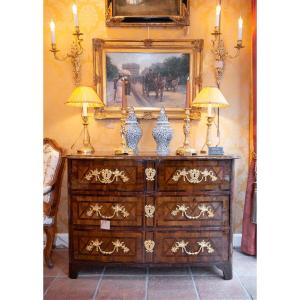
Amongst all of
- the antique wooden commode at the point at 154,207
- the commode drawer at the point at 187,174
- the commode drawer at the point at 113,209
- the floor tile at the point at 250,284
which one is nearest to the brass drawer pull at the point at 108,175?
the antique wooden commode at the point at 154,207

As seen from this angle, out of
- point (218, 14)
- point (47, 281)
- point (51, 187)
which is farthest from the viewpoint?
point (218, 14)

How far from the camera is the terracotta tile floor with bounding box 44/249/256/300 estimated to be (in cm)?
235

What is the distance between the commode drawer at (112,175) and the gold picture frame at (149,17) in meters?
1.42

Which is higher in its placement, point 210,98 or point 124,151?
point 210,98

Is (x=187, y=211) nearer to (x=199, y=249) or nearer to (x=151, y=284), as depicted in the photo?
(x=199, y=249)

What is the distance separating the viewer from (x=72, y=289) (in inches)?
96.3

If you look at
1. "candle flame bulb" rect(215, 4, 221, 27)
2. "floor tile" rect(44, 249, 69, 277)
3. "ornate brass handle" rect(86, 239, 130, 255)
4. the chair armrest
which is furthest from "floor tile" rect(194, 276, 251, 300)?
"candle flame bulb" rect(215, 4, 221, 27)

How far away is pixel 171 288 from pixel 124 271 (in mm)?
472

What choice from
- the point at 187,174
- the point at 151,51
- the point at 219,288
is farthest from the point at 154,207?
the point at 151,51

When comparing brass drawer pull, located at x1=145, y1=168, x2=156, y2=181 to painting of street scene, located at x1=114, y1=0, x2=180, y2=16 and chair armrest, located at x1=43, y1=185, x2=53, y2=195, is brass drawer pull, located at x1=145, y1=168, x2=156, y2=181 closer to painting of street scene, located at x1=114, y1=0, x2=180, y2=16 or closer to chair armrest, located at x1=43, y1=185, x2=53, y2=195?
chair armrest, located at x1=43, y1=185, x2=53, y2=195

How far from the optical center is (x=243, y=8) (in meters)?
3.15
